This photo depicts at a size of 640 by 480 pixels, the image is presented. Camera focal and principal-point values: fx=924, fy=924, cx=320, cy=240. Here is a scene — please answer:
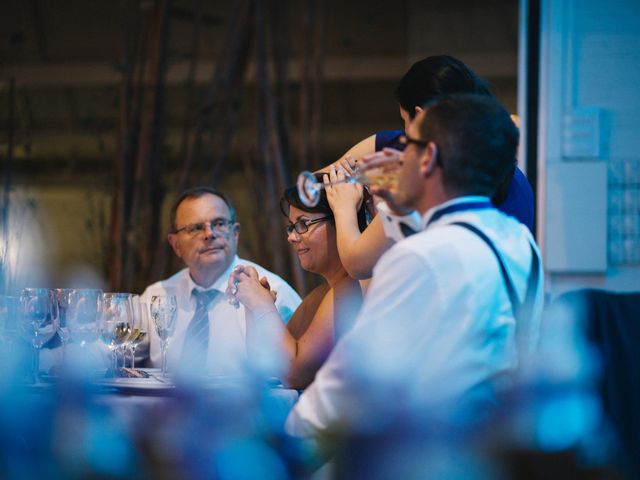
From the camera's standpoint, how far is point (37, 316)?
210 centimetres

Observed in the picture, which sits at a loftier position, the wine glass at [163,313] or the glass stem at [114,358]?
the wine glass at [163,313]

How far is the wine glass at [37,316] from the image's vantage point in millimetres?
2102

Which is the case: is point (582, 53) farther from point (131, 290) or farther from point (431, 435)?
point (431, 435)

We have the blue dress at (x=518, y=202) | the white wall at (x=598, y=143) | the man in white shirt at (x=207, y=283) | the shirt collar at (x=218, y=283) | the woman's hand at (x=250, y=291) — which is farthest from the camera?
the white wall at (x=598, y=143)

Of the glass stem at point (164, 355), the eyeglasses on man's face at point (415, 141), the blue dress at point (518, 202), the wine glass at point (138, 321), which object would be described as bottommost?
the glass stem at point (164, 355)

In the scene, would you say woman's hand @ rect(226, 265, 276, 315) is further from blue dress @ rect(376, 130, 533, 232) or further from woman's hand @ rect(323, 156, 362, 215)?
blue dress @ rect(376, 130, 533, 232)

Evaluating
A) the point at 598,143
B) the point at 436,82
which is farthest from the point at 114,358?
the point at 598,143

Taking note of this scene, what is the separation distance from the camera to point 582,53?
4.43m

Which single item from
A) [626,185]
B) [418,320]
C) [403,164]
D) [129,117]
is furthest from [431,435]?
[129,117]

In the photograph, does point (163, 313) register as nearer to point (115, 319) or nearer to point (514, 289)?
point (115, 319)

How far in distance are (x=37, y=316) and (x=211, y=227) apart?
1.26 metres

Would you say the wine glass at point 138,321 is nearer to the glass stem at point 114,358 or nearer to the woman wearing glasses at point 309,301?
the glass stem at point 114,358

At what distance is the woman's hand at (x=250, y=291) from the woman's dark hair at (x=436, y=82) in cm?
54

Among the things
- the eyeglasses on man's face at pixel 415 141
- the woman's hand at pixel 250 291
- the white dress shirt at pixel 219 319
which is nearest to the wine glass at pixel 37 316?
the woman's hand at pixel 250 291
